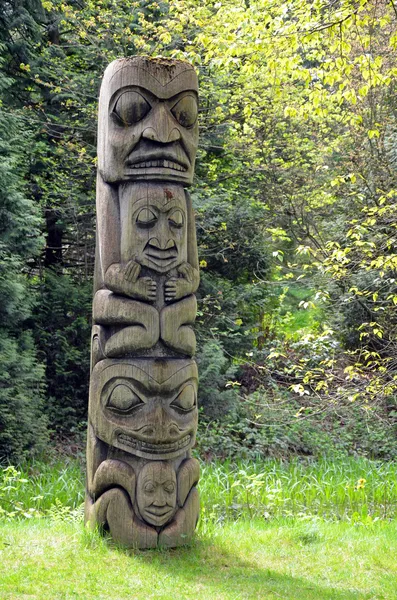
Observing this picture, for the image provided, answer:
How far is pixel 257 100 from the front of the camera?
14.1 m

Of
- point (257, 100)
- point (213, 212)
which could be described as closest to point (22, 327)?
point (213, 212)

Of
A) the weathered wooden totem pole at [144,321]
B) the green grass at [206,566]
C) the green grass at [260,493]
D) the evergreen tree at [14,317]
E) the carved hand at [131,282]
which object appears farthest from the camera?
the evergreen tree at [14,317]

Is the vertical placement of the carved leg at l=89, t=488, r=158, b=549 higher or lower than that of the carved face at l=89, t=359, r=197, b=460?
lower

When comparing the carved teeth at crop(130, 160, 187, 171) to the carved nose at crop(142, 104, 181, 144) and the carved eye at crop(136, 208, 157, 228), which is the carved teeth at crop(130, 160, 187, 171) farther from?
the carved eye at crop(136, 208, 157, 228)

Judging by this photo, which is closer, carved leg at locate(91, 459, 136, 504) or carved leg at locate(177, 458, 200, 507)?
carved leg at locate(91, 459, 136, 504)

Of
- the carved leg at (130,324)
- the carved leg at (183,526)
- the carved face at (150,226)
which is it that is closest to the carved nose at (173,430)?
the carved leg at (183,526)

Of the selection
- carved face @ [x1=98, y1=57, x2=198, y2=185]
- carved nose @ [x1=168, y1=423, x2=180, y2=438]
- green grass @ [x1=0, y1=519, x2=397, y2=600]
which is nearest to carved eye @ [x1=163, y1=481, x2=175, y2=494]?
carved nose @ [x1=168, y1=423, x2=180, y2=438]

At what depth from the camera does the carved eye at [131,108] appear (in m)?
6.01

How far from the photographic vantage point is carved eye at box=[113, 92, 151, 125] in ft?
19.7

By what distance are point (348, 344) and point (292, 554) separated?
31.7 feet

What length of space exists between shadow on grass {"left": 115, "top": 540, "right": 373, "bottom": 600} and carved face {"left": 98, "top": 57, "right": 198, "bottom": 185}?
2950 millimetres

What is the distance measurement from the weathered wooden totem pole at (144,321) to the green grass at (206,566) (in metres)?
0.28

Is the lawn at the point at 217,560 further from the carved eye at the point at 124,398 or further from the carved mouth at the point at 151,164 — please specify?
the carved mouth at the point at 151,164

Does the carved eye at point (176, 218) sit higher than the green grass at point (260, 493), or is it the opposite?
the carved eye at point (176, 218)
